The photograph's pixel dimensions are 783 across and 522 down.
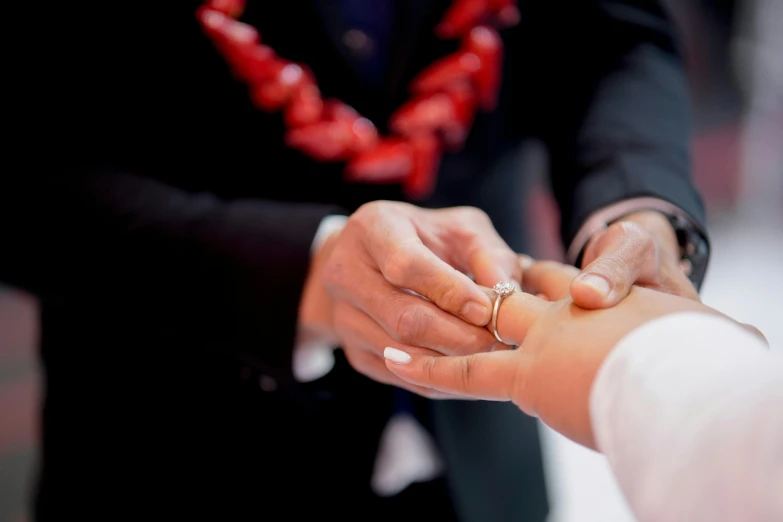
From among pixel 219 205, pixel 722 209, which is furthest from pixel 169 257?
pixel 722 209

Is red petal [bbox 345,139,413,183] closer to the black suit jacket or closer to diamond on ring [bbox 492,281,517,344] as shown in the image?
the black suit jacket

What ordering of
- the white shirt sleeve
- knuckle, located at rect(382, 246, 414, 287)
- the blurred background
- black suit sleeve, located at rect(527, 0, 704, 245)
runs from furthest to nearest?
the blurred background → black suit sleeve, located at rect(527, 0, 704, 245) → knuckle, located at rect(382, 246, 414, 287) → the white shirt sleeve

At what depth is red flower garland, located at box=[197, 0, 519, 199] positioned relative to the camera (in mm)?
699

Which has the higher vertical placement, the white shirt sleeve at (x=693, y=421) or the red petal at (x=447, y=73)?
the red petal at (x=447, y=73)

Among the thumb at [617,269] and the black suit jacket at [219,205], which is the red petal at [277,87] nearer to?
the black suit jacket at [219,205]

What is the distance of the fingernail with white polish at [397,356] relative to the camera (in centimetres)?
47

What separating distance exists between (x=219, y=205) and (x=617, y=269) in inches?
16.5

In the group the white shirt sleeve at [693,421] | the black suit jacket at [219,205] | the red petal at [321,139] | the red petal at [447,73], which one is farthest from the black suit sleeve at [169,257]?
the white shirt sleeve at [693,421]

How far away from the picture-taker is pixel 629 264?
454mm

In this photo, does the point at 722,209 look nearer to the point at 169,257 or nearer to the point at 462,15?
the point at 462,15

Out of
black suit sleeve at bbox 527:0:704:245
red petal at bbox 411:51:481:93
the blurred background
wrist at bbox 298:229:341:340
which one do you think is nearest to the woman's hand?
wrist at bbox 298:229:341:340

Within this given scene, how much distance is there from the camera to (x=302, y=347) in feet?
1.97

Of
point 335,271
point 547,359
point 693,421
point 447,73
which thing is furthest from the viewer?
point 447,73

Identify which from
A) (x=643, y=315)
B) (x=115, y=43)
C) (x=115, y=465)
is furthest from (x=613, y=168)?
(x=115, y=465)
